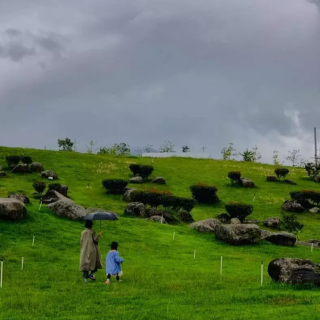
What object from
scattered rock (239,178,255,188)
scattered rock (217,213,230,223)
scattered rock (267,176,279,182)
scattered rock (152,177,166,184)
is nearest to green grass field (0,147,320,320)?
scattered rock (217,213,230,223)

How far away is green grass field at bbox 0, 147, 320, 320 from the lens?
14.7 m

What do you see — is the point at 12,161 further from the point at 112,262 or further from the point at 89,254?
the point at 112,262

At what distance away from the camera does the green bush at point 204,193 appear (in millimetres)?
60250

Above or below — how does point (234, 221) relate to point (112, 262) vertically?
below

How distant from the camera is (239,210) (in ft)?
162

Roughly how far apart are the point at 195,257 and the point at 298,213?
99.3 feet

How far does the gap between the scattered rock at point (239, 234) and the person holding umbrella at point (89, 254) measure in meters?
17.8

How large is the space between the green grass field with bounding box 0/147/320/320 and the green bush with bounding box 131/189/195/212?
2.10 metres

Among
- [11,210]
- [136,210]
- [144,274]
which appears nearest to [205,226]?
[136,210]

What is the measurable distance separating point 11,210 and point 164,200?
21.0 metres

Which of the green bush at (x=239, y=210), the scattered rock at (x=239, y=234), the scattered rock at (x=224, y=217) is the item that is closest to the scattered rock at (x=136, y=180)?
the scattered rock at (x=224, y=217)

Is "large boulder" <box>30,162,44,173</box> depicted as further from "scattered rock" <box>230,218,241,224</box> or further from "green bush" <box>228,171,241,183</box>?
"scattered rock" <box>230,218,241,224</box>

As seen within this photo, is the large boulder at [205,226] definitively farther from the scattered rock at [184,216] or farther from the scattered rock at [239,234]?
the scattered rock at [184,216]

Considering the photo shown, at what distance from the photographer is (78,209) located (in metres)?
37.5
